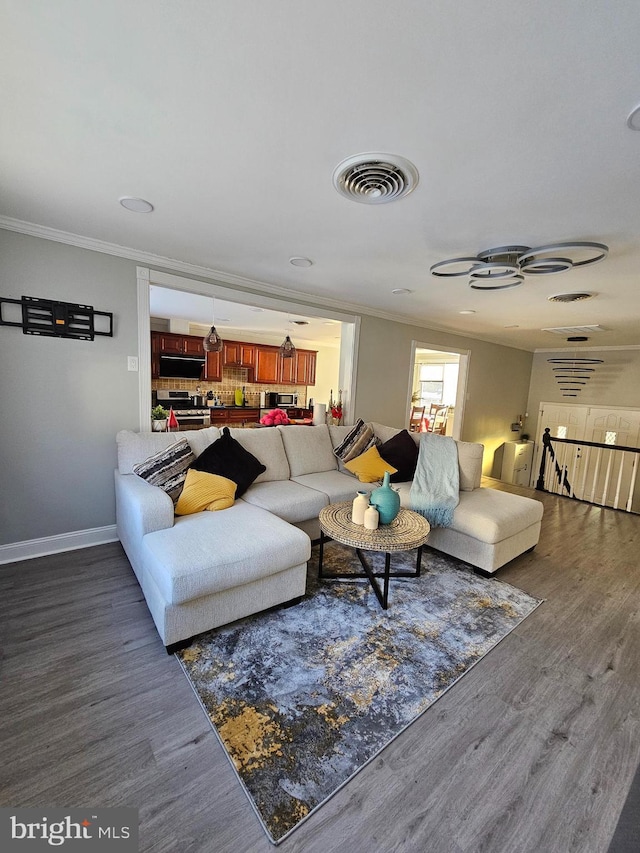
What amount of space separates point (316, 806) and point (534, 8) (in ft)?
8.00

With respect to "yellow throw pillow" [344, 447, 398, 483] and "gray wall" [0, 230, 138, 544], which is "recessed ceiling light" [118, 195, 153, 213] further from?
"yellow throw pillow" [344, 447, 398, 483]

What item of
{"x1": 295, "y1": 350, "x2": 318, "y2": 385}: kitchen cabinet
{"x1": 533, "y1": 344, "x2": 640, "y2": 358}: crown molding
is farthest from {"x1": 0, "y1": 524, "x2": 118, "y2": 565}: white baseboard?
{"x1": 533, "y1": 344, "x2": 640, "y2": 358}: crown molding

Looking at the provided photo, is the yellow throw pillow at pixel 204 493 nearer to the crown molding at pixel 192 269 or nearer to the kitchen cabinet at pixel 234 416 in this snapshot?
the crown molding at pixel 192 269

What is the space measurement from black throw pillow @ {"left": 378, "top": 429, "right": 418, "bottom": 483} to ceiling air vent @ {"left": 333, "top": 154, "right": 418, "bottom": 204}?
91.3 inches

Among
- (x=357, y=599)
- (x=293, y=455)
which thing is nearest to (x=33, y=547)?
(x=293, y=455)

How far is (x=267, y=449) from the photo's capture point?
3402mm

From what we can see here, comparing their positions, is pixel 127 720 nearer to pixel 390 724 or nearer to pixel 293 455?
pixel 390 724

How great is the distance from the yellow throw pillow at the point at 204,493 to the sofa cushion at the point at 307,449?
0.96 metres

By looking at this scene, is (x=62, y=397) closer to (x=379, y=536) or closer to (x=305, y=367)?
(x=379, y=536)

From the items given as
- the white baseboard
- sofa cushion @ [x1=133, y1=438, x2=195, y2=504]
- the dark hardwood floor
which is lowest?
the dark hardwood floor

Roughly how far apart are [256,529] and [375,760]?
1.22 m

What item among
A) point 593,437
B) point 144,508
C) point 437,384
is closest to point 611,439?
point 593,437

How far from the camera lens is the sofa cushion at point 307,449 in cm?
360

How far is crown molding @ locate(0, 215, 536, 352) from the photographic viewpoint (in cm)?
252
